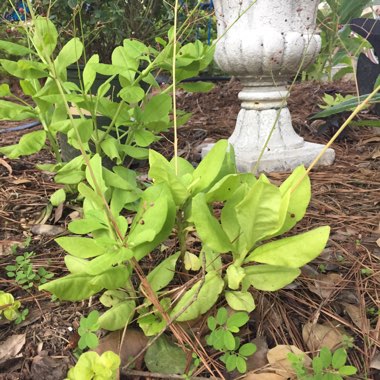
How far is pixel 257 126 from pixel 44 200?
932 mm

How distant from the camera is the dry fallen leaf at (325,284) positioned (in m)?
1.07

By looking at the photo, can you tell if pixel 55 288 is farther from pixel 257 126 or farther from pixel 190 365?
pixel 257 126

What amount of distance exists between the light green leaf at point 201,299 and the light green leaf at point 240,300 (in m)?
0.03

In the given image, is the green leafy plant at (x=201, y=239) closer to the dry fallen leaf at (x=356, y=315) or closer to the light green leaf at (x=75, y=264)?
the light green leaf at (x=75, y=264)

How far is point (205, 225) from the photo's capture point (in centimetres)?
90

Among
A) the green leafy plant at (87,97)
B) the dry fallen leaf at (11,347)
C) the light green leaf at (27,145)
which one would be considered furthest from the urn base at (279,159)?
the dry fallen leaf at (11,347)

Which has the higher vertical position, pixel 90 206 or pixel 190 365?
pixel 90 206

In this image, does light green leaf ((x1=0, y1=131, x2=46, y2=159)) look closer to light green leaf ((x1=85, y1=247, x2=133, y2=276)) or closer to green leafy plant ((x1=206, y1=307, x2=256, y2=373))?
light green leaf ((x1=85, y1=247, x2=133, y2=276))

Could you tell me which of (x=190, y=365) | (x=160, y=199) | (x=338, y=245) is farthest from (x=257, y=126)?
(x=190, y=365)

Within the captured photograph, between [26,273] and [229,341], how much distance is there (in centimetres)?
57

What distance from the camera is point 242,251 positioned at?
0.96 meters

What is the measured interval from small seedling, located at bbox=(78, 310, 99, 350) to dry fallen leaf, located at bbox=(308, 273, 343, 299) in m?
0.50

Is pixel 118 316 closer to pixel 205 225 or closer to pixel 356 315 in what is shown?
pixel 205 225

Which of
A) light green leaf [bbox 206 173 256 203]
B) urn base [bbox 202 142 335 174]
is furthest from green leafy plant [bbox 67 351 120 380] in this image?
urn base [bbox 202 142 335 174]
